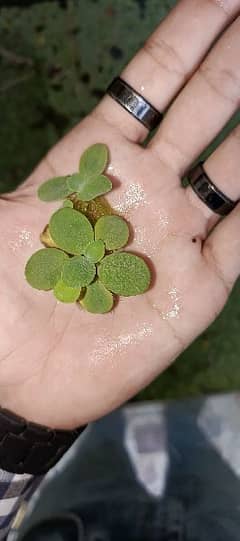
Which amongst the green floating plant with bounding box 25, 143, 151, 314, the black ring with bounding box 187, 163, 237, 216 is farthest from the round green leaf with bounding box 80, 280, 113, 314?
the black ring with bounding box 187, 163, 237, 216

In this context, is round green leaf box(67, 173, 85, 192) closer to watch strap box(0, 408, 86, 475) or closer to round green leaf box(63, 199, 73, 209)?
round green leaf box(63, 199, 73, 209)

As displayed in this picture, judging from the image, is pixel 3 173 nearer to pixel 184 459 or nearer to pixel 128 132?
pixel 128 132

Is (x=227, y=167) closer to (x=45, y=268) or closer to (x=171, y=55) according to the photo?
(x=171, y=55)

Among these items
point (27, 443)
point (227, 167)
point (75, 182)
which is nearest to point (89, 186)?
point (75, 182)

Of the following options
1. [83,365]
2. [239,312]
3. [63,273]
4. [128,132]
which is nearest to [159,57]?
[128,132]

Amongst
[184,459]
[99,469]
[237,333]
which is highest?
[237,333]

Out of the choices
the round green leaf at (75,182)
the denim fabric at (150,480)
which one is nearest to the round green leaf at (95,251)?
the round green leaf at (75,182)

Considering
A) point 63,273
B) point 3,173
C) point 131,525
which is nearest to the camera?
point 63,273
